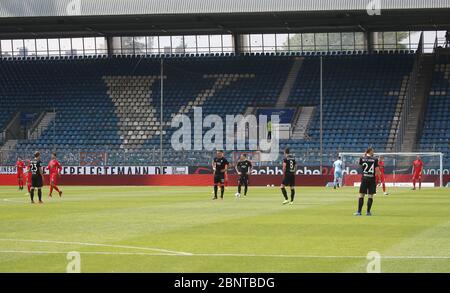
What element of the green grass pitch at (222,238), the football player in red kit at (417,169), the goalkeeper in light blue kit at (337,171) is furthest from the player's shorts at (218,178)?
the football player in red kit at (417,169)

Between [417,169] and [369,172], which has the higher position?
[369,172]

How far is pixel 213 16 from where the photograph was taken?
65312 millimetres

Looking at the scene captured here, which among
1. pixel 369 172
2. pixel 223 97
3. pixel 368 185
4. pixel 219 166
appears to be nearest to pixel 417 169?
pixel 219 166

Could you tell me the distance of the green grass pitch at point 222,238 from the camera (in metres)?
15.5

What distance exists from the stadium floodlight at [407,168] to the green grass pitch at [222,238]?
27.0 m

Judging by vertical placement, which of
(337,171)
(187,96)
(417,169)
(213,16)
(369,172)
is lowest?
(337,171)

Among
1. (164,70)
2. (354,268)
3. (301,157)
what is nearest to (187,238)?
(354,268)

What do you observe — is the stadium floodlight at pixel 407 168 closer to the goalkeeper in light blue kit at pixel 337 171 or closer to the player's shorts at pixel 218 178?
the goalkeeper in light blue kit at pixel 337 171

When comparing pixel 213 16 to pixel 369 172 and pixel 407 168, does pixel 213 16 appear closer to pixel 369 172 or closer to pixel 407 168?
pixel 407 168

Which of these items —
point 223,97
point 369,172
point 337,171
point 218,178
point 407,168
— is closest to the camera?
point 369,172

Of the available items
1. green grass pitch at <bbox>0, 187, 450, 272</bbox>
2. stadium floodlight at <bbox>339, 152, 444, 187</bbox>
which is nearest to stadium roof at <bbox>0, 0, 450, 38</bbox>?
stadium floodlight at <bbox>339, 152, 444, 187</bbox>

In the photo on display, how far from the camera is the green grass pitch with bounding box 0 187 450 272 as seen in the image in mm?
15469

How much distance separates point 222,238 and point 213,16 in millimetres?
46348
